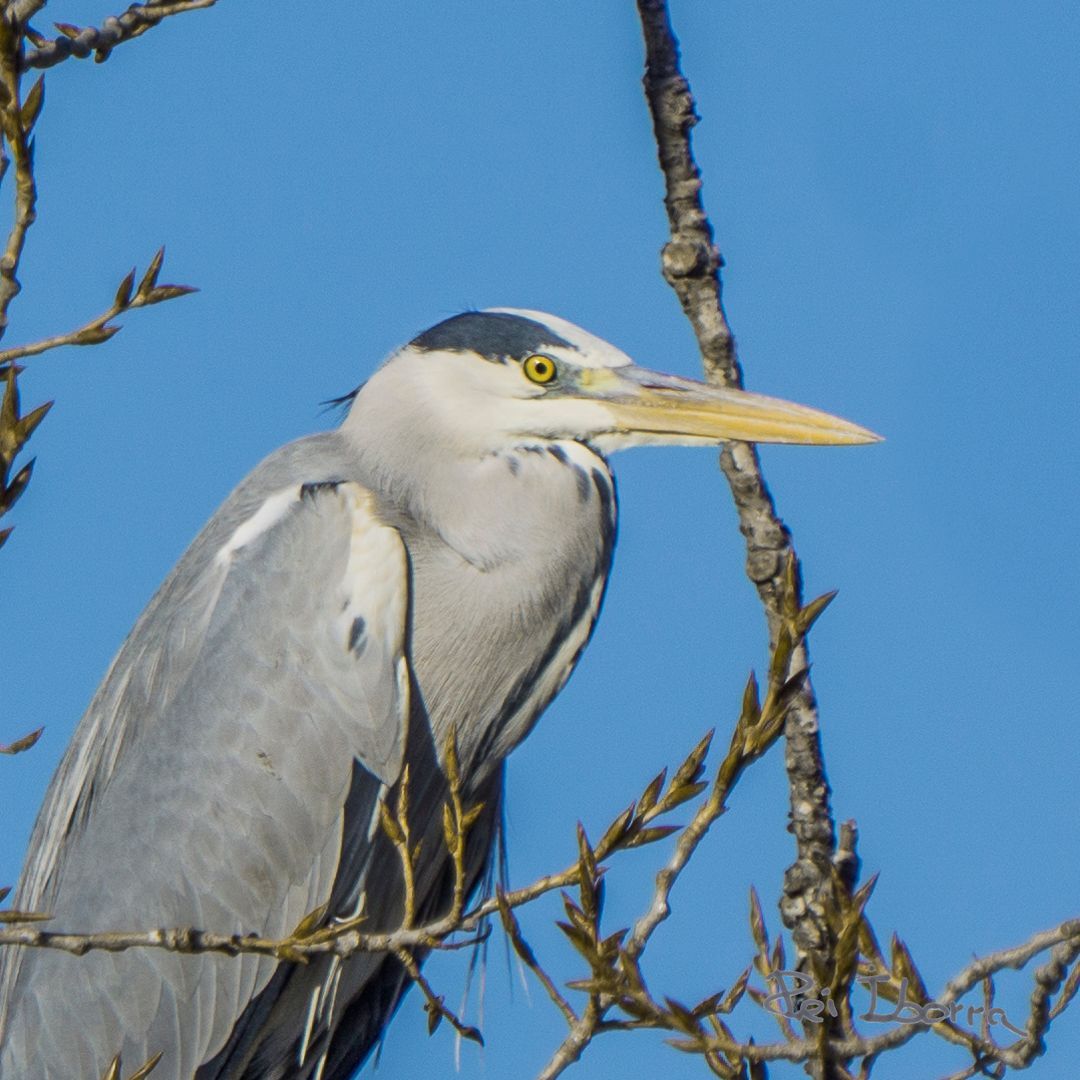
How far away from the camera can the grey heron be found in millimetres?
3188

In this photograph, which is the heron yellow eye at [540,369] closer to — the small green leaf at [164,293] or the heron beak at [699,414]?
the heron beak at [699,414]

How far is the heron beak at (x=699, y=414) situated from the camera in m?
3.18

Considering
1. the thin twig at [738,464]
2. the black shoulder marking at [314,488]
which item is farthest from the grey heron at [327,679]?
the thin twig at [738,464]

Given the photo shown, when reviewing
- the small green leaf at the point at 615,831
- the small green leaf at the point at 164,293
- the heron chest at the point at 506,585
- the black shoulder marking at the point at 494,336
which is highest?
the black shoulder marking at the point at 494,336

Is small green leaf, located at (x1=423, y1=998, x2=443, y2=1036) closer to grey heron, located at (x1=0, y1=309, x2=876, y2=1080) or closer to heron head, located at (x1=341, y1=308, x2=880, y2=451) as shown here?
grey heron, located at (x1=0, y1=309, x2=876, y2=1080)

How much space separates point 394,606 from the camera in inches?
127

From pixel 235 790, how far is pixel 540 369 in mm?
1035

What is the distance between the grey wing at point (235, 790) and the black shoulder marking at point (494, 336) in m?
0.42

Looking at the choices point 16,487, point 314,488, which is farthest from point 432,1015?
point 314,488

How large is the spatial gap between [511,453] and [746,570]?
82 cm

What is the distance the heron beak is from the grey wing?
0.53m

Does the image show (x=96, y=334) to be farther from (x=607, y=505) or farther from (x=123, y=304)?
(x=607, y=505)

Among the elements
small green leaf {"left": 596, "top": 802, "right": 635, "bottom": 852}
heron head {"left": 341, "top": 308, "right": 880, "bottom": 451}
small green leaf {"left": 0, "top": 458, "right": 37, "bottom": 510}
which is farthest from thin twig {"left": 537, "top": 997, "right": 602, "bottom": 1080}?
heron head {"left": 341, "top": 308, "right": 880, "bottom": 451}

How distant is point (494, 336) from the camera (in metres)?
3.48
